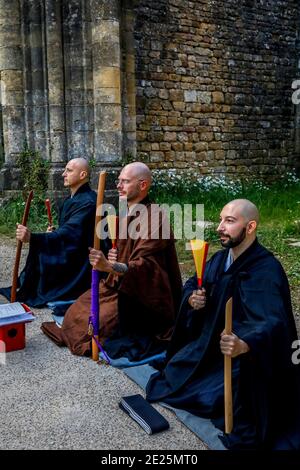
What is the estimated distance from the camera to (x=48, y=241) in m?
4.91

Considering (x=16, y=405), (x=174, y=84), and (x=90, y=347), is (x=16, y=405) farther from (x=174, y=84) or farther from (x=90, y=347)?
(x=174, y=84)

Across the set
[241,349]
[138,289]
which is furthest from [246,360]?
[138,289]

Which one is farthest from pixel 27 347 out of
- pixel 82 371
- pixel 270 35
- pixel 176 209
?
pixel 270 35

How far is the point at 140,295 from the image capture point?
12.3 ft

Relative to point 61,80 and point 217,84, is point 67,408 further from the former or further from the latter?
point 217,84

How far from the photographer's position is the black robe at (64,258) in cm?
496

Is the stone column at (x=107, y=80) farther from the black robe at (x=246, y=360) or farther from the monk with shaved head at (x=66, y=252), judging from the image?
the black robe at (x=246, y=360)

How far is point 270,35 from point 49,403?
12.7 meters

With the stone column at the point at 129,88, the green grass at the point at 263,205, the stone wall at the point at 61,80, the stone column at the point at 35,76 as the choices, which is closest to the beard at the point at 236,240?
the green grass at the point at 263,205

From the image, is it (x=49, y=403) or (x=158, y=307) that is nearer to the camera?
(x=49, y=403)

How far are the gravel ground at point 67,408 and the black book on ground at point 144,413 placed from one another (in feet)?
0.11

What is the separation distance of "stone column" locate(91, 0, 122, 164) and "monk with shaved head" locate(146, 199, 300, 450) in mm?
6149

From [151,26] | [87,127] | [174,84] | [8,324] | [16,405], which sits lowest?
[16,405]

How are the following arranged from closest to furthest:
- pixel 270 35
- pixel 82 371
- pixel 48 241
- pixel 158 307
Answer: pixel 82 371, pixel 158 307, pixel 48 241, pixel 270 35
